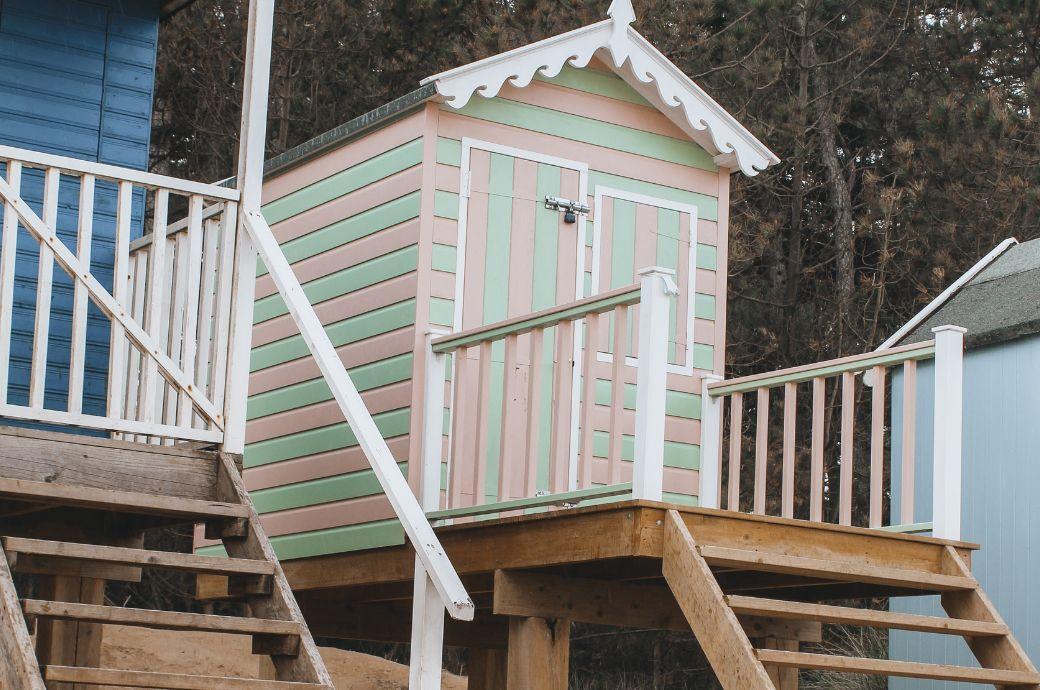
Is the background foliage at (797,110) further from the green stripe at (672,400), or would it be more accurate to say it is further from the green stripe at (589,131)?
the green stripe at (672,400)

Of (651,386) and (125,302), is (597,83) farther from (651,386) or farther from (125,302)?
(125,302)

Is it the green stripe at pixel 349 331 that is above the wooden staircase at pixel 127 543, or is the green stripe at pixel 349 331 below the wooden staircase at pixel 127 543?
above

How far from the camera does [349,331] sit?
793cm

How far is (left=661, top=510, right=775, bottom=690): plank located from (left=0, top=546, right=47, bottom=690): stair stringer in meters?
2.23

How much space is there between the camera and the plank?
5.06 metres

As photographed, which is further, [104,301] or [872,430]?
[872,430]

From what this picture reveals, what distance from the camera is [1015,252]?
1109 centimetres

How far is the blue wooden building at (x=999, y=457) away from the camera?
31.8 ft

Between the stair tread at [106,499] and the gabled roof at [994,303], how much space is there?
20.4 ft

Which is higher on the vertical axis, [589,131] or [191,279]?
[589,131]

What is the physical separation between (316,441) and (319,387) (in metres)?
0.30

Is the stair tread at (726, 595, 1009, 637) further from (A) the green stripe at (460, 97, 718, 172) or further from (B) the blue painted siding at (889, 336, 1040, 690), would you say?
(B) the blue painted siding at (889, 336, 1040, 690)

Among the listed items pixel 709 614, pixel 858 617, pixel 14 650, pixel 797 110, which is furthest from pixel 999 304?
pixel 14 650

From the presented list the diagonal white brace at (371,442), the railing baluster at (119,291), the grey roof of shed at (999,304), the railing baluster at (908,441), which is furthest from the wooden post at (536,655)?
the grey roof of shed at (999,304)
